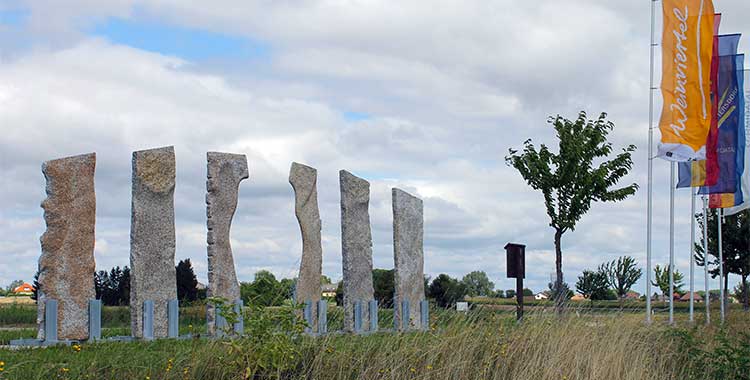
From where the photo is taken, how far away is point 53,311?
13.2 metres

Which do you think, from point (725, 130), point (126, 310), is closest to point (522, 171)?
point (725, 130)

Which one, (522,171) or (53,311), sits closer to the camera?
(53,311)

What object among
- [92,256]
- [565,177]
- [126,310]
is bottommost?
[126,310]

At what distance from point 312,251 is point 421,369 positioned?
8.32 metres

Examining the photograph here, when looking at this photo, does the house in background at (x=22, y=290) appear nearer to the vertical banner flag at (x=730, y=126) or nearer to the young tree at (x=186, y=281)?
the young tree at (x=186, y=281)

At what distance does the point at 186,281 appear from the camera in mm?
22609

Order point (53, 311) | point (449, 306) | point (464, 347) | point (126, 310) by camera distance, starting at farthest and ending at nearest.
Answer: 1. point (126, 310)
2. point (53, 311)
3. point (449, 306)
4. point (464, 347)

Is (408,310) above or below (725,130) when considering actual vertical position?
below

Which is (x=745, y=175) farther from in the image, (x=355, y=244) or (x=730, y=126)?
(x=355, y=244)

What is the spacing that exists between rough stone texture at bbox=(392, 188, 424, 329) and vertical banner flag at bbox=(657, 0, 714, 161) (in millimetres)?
4978

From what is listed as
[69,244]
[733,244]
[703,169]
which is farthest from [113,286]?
[733,244]

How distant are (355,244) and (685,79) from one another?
6.91m

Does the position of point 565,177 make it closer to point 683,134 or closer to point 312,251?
point 683,134

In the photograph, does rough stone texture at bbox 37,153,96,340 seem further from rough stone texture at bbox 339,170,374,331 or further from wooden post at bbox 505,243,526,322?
wooden post at bbox 505,243,526,322
